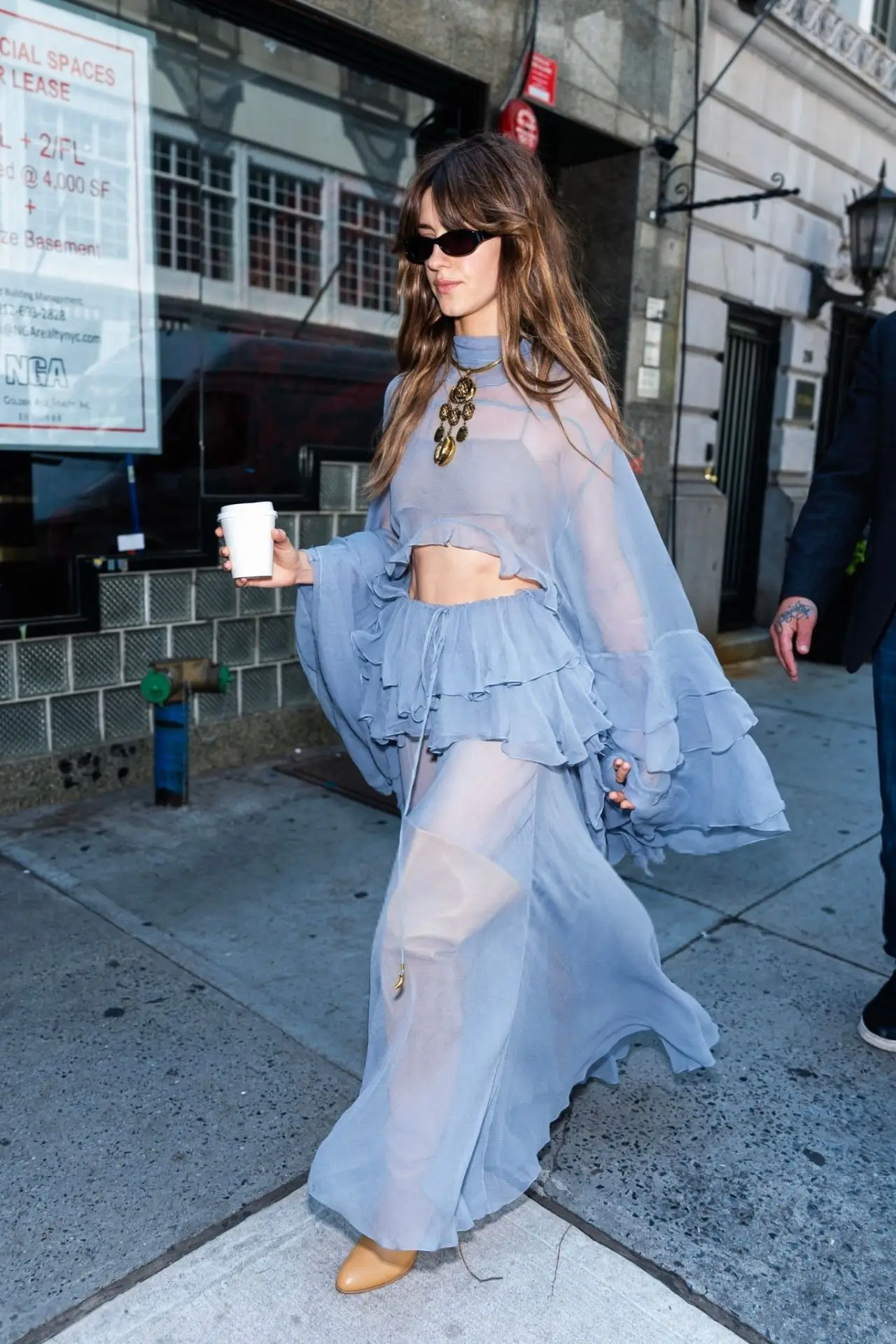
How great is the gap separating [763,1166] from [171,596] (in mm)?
3562

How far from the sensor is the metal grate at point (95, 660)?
15.6 feet

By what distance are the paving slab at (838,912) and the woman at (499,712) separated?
54.2 inches

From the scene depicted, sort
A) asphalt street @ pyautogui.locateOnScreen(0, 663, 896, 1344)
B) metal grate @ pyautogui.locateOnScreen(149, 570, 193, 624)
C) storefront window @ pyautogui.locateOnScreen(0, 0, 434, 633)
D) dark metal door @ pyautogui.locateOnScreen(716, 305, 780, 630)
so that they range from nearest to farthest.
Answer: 1. asphalt street @ pyautogui.locateOnScreen(0, 663, 896, 1344)
2. storefront window @ pyautogui.locateOnScreen(0, 0, 434, 633)
3. metal grate @ pyautogui.locateOnScreen(149, 570, 193, 624)
4. dark metal door @ pyautogui.locateOnScreen(716, 305, 780, 630)

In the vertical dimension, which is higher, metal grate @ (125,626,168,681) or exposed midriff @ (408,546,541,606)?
exposed midriff @ (408,546,541,606)

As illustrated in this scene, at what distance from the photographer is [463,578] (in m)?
2.29

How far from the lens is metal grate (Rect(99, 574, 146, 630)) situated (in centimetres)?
482

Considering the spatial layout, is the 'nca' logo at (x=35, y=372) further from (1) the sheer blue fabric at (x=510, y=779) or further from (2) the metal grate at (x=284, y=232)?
(1) the sheer blue fabric at (x=510, y=779)

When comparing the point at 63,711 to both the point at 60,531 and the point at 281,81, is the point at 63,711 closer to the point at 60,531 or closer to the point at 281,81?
the point at 60,531

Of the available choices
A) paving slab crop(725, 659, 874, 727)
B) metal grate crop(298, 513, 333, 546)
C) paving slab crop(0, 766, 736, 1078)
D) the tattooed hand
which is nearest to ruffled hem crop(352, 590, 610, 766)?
the tattooed hand

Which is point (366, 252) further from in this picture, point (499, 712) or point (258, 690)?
point (499, 712)

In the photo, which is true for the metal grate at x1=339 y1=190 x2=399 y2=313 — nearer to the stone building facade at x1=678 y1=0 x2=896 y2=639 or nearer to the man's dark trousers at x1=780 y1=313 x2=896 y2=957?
the stone building facade at x1=678 y1=0 x2=896 y2=639

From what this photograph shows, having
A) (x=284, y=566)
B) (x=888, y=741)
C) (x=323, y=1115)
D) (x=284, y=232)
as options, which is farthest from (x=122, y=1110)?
(x=284, y=232)

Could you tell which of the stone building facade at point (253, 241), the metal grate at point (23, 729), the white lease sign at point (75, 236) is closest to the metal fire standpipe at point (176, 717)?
the stone building facade at point (253, 241)

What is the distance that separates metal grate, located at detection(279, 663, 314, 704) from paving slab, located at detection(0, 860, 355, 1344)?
2.30 m
